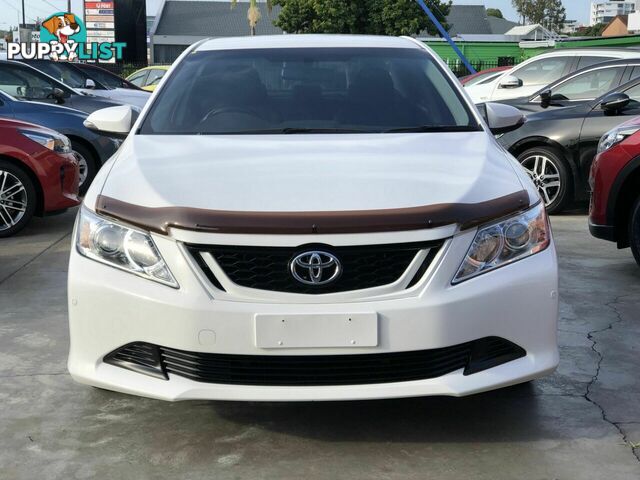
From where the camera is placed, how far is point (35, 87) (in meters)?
11.8

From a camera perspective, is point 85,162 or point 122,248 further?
point 85,162

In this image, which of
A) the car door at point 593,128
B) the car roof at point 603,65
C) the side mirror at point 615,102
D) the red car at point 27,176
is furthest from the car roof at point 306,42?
the car roof at point 603,65

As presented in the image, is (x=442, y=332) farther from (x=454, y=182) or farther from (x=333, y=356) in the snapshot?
(x=454, y=182)

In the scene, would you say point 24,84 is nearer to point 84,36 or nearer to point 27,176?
point 27,176

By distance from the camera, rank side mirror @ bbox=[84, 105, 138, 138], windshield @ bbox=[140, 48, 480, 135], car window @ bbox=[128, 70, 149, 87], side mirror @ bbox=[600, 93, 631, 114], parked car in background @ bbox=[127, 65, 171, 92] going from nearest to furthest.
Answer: windshield @ bbox=[140, 48, 480, 135] < side mirror @ bbox=[84, 105, 138, 138] < side mirror @ bbox=[600, 93, 631, 114] < parked car in background @ bbox=[127, 65, 171, 92] < car window @ bbox=[128, 70, 149, 87]

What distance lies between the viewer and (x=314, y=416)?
12.6 feet

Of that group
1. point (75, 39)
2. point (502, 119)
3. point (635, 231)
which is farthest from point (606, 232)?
point (75, 39)

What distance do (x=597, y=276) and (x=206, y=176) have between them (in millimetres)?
3767

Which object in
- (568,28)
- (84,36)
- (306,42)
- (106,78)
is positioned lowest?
(106,78)

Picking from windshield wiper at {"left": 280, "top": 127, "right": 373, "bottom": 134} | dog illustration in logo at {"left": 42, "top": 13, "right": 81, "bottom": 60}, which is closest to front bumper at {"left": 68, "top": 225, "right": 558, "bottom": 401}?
windshield wiper at {"left": 280, "top": 127, "right": 373, "bottom": 134}

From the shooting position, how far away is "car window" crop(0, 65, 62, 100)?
11422 mm

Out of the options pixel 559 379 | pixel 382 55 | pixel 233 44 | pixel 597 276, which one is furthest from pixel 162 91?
pixel 597 276

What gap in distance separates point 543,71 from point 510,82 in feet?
1.61

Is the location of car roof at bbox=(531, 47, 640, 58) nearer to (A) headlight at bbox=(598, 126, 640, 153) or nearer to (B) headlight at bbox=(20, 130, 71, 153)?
(A) headlight at bbox=(598, 126, 640, 153)
